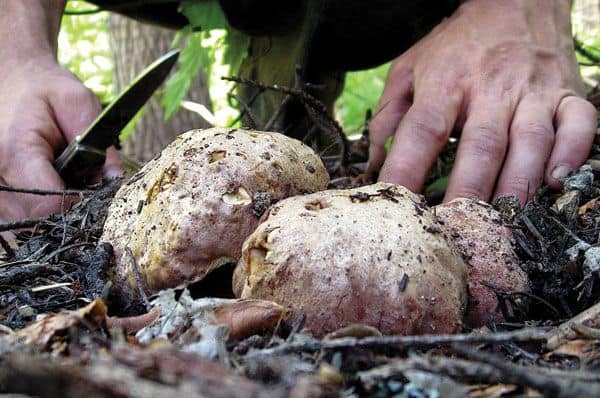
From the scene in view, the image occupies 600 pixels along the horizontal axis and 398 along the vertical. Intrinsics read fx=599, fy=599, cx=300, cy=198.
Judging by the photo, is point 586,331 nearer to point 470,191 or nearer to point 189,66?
point 470,191

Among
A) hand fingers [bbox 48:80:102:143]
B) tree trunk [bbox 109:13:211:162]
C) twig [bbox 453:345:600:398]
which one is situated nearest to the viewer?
twig [bbox 453:345:600:398]

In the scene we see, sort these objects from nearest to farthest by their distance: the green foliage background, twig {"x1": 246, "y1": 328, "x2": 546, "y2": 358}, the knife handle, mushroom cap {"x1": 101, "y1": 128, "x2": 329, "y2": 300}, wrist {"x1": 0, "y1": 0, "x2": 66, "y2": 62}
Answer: twig {"x1": 246, "y1": 328, "x2": 546, "y2": 358} < mushroom cap {"x1": 101, "y1": 128, "x2": 329, "y2": 300} < the knife handle < wrist {"x1": 0, "y1": 0, "x2": 66, "y2": 62} < the green foliage background

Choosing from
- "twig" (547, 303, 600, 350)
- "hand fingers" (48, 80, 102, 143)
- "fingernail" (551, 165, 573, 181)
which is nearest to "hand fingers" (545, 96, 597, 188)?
"fingernail" (551, 165, 573, 181)

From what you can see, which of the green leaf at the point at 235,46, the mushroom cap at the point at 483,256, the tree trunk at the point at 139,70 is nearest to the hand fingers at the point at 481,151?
the mushroom cap at the point at 483,256

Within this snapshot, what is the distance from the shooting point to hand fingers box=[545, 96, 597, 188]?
2.10 metres

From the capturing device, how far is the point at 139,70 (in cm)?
683

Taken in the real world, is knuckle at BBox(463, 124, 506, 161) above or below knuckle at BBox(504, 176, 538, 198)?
above

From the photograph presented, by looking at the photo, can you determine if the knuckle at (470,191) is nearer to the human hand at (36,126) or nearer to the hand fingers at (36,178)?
the human hand at (36,126)

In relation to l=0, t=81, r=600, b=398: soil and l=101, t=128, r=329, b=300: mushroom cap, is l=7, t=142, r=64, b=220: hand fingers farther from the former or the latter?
l=101, t=128, r=329, b=300: mushroom cap

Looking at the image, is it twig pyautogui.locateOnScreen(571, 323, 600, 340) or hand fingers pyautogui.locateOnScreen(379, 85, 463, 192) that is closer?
twig pyautogui.locateOnScreen(571, 323, 600, 340)

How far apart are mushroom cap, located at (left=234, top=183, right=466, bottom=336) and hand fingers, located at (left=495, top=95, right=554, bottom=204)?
3.36 feet

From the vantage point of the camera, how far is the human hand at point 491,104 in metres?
2.19

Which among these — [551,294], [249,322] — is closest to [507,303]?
[551,294]

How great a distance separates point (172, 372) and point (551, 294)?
1.01 m
